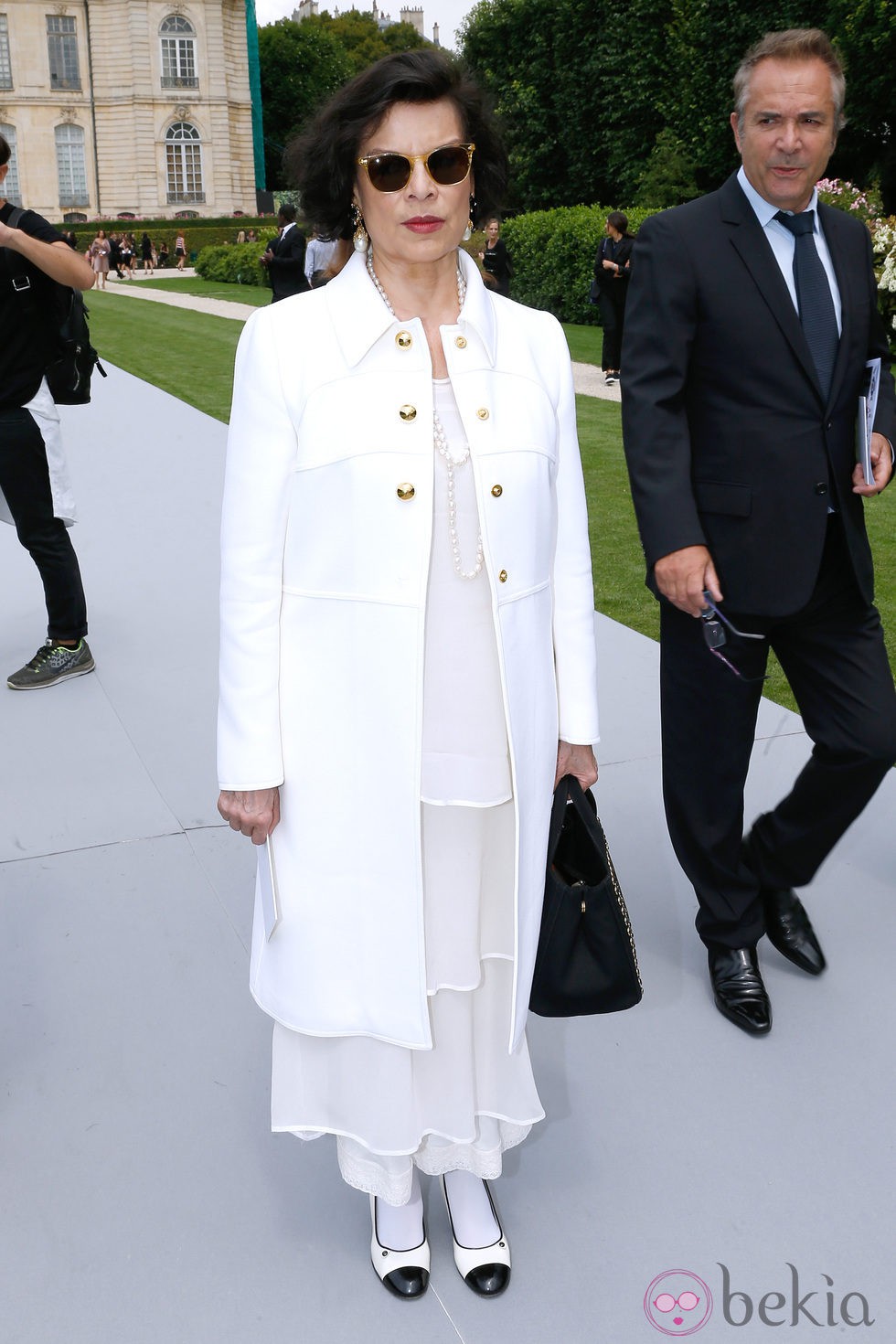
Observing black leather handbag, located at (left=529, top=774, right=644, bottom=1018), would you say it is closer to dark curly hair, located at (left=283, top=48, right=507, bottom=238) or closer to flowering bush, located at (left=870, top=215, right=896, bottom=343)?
dark curly hair, located at (left=283, top=48, right=507, bottom=238)

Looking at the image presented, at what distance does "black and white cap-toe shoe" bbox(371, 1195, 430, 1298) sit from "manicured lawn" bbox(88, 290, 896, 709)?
→ 3.25 metres

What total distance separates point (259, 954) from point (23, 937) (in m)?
1.37

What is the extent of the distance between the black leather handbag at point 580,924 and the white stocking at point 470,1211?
0.38m

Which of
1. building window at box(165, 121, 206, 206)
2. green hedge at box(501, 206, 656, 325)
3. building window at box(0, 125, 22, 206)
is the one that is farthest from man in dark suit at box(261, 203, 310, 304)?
building window at box(165, 121, 206, 206)

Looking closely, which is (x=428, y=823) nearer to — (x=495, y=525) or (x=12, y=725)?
(x=495, y=525)

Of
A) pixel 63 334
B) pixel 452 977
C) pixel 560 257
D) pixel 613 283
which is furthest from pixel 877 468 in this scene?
pixel 560 257

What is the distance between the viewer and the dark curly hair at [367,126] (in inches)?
83.4

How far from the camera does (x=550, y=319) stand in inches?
91.3

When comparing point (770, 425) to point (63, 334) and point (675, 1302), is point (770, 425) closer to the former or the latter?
point (675, 1302)

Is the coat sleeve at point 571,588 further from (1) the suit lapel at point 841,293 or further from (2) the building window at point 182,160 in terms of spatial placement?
(2) the building window at point 182,160

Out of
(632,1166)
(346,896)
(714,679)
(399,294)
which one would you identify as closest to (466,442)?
(399,294)

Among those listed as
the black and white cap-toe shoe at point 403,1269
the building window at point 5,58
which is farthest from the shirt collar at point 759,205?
the building window at point 5,58

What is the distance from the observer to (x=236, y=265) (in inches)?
1341

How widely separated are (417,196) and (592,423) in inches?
389
